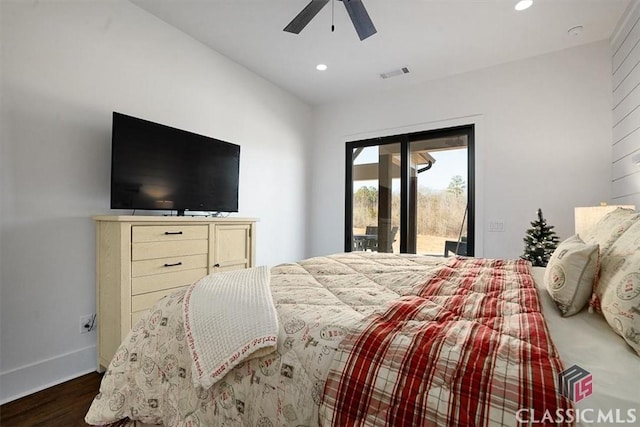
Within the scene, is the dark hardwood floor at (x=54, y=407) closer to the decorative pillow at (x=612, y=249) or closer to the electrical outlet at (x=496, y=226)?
the decorative pillow at (x=612, y=249)

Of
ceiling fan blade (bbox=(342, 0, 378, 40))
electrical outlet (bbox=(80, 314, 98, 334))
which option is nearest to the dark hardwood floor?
electrical outlet (bbox=(80, 314, 98, 334))

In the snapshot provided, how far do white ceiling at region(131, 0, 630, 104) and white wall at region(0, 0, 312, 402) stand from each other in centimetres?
44

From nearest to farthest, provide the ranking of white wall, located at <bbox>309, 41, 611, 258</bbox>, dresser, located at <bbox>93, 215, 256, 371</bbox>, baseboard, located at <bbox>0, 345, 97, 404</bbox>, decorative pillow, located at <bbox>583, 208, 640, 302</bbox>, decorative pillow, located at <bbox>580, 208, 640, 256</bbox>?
decorative pillow, located at <bbox>583, 208, 640, 302</bbox>, decorative pillow, located at <bbox>580, 208, 640, 256</bbox>, baseboard, located at <bbox>0, 345, 97, 404</bbox>, dresser, located at <bbox>93, 215, 256, 371</bbox>, white wall, located at <bbox>309, 41, 611, 258</bbox>

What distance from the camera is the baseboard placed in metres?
1.76

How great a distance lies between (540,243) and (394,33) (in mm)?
2352

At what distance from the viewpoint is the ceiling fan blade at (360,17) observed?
1.93 metres

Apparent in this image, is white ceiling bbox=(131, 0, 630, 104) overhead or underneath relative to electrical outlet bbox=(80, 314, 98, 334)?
overhead

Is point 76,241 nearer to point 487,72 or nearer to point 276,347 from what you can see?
point 276,347

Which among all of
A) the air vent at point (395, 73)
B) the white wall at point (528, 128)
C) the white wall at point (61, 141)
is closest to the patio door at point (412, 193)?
the white wall at point (528, 128)

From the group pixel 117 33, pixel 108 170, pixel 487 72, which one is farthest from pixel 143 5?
pixel 487 72

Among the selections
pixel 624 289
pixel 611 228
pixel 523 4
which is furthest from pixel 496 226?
pixel 624 289

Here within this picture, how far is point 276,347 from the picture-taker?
31.0 inches

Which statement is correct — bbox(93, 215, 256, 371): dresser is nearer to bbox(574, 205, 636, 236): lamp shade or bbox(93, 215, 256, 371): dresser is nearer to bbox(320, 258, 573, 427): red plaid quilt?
bbox(320, 258, 573, 427): red plaid quilt

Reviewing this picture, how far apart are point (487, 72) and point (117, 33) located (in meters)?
3.58
